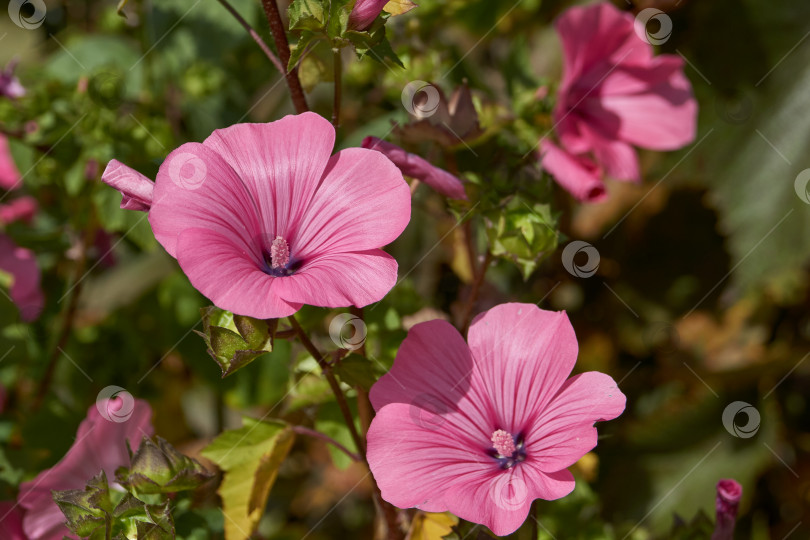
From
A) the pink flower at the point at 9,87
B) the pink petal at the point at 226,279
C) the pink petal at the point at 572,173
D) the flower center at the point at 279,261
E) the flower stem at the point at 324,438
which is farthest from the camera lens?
the pink flower at the point at 9,87

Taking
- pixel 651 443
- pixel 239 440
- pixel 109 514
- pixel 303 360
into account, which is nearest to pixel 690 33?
pixel 651 443

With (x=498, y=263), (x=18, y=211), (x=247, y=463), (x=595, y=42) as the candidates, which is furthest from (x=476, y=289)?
(x=18, y=211)

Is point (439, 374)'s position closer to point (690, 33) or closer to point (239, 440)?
point (239, 440)

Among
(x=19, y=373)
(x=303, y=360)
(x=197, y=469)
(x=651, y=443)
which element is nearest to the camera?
(x=197, y=469)

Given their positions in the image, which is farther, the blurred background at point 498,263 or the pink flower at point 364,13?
the blurred background at point 498,263

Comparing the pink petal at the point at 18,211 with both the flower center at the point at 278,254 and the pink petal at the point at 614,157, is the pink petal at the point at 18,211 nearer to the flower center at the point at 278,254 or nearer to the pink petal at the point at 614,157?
the flower center at the point at 278,254

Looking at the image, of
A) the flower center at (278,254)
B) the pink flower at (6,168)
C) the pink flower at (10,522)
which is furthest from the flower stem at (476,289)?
the pink flower at (6,168)

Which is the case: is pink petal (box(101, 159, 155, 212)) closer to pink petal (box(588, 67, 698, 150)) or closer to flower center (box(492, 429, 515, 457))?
flower center (box(492, 429, 515, 457))
